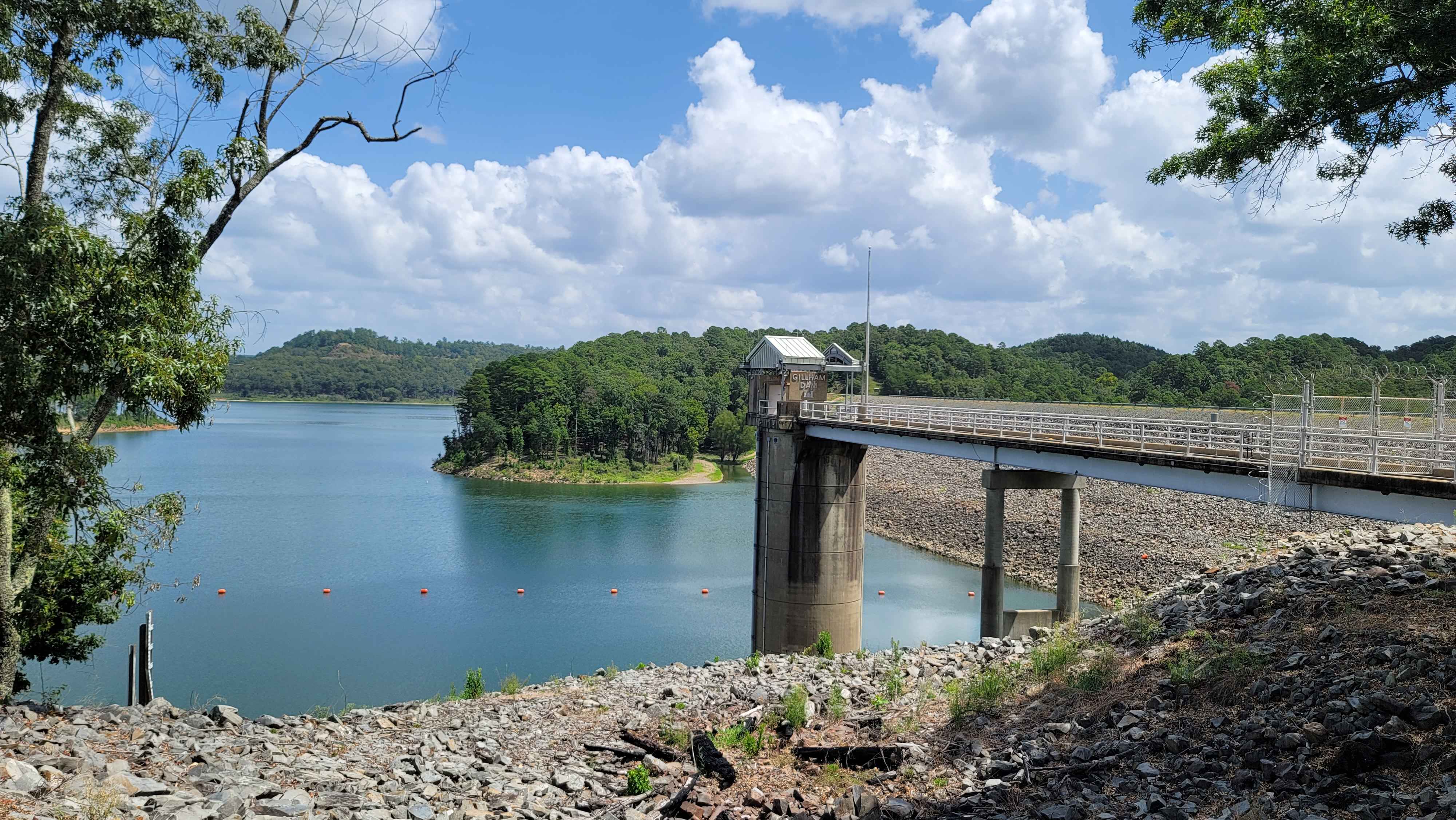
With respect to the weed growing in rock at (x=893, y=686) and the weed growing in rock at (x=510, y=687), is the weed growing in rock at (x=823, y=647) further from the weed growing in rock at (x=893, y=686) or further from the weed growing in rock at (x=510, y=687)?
the weed growing in rock at (x=510, y=687)

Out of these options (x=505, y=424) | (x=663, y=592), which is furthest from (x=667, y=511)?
(x=505, y=424)

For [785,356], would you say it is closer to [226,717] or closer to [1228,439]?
[1228,439]

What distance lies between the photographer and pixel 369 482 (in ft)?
265

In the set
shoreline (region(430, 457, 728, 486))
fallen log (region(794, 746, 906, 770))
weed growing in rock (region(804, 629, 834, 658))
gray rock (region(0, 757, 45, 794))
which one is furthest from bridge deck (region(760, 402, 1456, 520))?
shoreline (region(430, 457, 728, 486))

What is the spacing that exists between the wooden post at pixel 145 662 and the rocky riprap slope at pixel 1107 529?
29142 mm

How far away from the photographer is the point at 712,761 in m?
12.1

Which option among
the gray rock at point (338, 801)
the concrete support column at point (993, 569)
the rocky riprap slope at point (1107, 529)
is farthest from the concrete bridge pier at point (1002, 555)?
the gray rock at point (338, 801)

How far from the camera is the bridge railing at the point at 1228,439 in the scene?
12648mm

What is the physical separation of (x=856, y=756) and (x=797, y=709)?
5.29 feet

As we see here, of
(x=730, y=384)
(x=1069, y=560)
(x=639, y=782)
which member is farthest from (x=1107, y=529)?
(x=730, y=384)

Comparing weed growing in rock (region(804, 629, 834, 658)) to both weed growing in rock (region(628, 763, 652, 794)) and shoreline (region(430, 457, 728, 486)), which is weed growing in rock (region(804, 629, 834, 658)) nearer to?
weed growing in rock (region(628, 763, 652, 794))

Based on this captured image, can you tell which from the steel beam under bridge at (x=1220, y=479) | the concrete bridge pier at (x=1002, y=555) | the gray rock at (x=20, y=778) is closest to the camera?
the gray rock at (x=20, y=778)

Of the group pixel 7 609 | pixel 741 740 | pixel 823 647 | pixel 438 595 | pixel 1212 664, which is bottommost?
pixel 438 595

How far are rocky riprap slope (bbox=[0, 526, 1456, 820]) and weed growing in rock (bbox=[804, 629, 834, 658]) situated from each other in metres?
6.39
